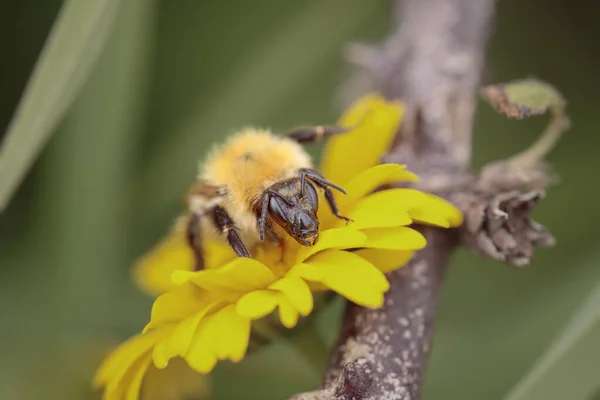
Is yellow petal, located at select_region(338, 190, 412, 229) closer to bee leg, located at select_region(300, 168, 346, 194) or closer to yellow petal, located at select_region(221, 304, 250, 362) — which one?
bee leg, located at select_region(300, 168, 346, 194)

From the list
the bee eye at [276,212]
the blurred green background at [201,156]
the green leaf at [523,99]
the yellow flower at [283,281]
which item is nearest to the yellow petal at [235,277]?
the yellow flower at [283,281]

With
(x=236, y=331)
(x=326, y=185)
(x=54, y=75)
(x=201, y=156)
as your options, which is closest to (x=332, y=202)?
(x=326, y=185)

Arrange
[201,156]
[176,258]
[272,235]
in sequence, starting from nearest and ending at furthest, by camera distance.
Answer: [272,235] → [176,258] → [201,156]

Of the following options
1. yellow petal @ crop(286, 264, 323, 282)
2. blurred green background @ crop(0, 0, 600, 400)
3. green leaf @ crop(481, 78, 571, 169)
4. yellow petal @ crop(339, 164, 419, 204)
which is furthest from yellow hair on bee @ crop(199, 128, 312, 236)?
blurred green background @ crop(0, 0, 600, 400)

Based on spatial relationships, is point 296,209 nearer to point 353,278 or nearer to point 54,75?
point 353,278

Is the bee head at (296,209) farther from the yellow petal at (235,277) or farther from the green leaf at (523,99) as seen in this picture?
the green leaf at (523,99)

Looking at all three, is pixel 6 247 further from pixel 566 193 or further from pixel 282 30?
pixel 566 193
